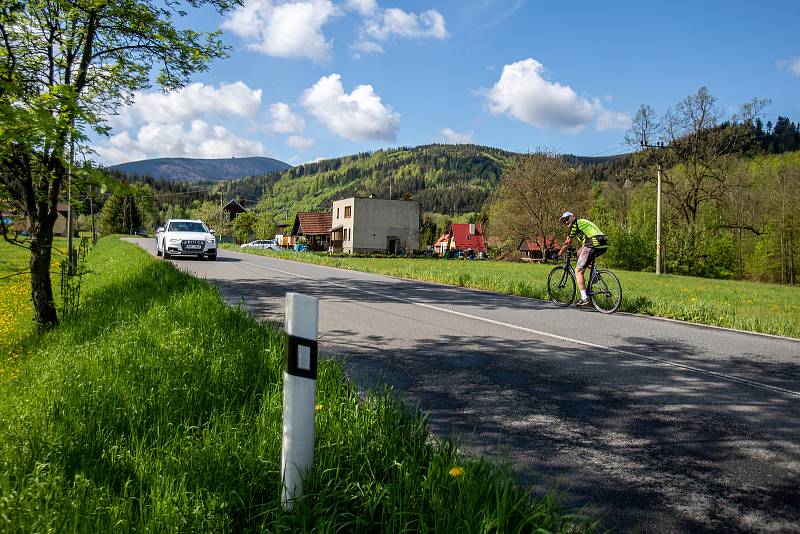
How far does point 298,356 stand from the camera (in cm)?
207

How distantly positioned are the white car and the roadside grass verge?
68.1 feet

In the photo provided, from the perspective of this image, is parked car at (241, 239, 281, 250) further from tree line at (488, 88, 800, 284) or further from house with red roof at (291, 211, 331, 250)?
tree line at (488, 88, 800, 284)

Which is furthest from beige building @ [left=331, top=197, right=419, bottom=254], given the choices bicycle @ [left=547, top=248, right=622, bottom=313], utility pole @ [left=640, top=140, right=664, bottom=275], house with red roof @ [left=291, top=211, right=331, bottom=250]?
bicycle @ [left=547, top=248, right=622, bottom=313]

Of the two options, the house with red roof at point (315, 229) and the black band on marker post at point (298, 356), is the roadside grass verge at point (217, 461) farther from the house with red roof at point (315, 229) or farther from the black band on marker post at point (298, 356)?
the house with red roof at point (315, 229)

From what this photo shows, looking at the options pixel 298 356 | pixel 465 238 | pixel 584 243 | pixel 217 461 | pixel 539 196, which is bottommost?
pixel 217 461

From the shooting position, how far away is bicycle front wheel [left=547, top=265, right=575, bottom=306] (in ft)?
37.7

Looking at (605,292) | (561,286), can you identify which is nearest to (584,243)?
(605,292)

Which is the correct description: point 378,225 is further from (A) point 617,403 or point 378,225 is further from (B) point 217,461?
(B) point 217,461

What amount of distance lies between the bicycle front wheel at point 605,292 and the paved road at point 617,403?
1.64 metres

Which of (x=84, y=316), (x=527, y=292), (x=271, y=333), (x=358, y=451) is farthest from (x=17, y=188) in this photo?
(x=527, y=292)

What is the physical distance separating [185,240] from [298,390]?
24206 mm

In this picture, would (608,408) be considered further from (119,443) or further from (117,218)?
(117,218)

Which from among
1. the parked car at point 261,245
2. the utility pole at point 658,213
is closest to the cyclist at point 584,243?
the utility pole at point 658,213

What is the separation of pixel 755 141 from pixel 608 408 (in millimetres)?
40302
